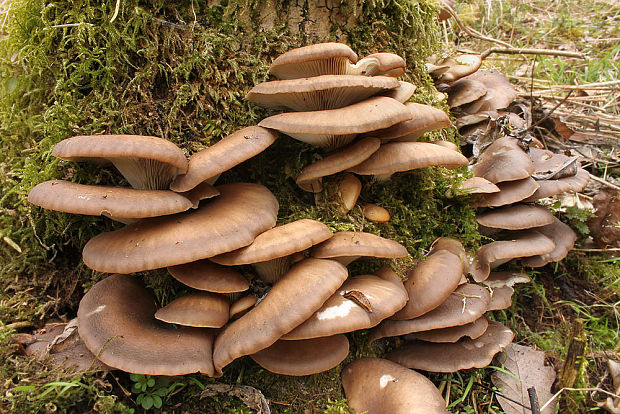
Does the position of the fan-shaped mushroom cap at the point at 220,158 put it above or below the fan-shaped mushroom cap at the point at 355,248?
above

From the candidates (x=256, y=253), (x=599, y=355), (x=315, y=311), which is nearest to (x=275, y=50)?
(x=256, y=253)

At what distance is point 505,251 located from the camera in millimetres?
3615

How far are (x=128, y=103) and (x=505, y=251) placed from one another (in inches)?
136

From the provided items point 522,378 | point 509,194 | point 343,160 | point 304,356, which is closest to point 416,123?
point 343,160

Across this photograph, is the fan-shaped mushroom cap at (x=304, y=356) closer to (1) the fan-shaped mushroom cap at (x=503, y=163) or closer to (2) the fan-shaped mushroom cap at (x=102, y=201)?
(2) the fan-shaped mushroom cap at (x=102, y=201)

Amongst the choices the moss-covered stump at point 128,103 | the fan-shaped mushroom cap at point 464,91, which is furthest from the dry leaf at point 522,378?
the fan-shaped mushroom cap at point 464,91

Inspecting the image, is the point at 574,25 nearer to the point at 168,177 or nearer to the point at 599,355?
the point at 599,355

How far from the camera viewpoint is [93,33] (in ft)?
10.5

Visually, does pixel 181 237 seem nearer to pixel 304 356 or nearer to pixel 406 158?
pixel 304 356

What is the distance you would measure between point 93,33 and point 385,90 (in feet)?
7.73

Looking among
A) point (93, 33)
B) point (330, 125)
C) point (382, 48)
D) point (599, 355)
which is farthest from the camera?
point (382, 48)

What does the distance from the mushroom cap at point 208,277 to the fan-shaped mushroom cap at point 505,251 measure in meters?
2.12

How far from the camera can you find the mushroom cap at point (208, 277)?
265 cm

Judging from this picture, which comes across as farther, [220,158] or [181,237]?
[220,158]
